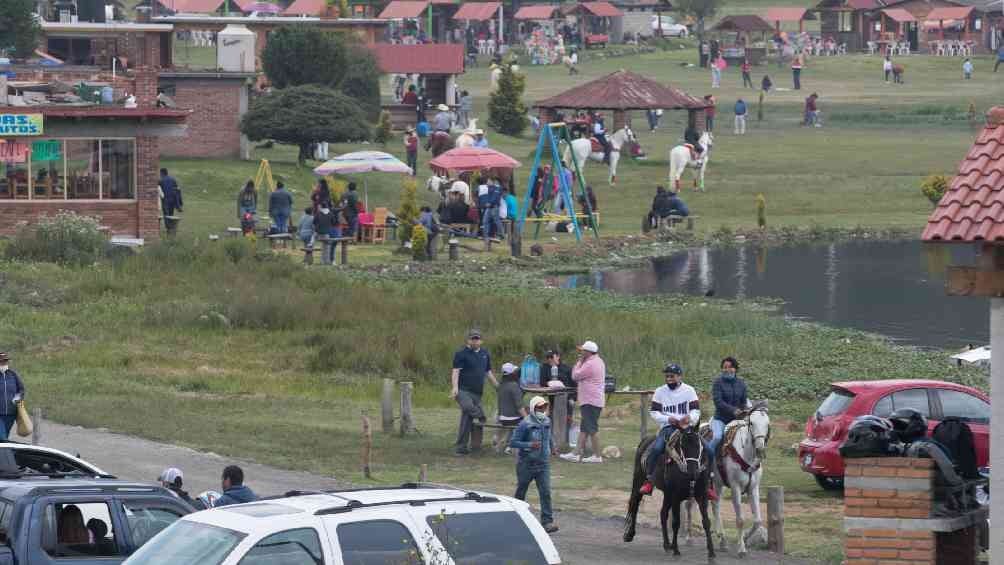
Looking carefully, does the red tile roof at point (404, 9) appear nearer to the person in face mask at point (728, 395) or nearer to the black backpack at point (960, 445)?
the person in face mask at point (728, 395)

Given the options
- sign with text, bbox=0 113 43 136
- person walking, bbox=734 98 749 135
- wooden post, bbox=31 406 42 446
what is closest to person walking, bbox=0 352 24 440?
wooden post, bbox=31 406 42 446

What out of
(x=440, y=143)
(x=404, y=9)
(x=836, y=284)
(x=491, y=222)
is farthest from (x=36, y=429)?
(x=404, y=9)

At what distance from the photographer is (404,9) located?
4690 inches

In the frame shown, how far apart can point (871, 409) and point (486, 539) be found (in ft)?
31.4

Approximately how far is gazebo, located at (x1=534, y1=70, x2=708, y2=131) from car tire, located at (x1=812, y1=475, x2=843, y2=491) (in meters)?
39.9

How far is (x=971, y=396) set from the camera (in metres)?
20.9

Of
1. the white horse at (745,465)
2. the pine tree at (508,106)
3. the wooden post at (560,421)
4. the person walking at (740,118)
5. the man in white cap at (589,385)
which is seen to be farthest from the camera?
the person walking at (740,118)

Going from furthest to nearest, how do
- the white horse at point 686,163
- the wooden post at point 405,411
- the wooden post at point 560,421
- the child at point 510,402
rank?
1. the white horse at point 686,163
2. the wooden post at point 405,411
3. the wooden post at point 560,421
4. the child at point 510,402

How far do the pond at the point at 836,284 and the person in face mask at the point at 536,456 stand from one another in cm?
1729

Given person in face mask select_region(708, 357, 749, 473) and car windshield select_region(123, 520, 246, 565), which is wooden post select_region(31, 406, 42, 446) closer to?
person in face mask select_region(708, 357, 749, 473)

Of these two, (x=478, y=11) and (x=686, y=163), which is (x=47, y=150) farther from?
(x=478, y=11)

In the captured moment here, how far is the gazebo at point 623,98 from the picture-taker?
199 feet

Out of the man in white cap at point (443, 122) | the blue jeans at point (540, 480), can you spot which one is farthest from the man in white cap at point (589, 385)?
the man in white cap at point (443, 122)

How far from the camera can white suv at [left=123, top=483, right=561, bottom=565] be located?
37.3 ft
